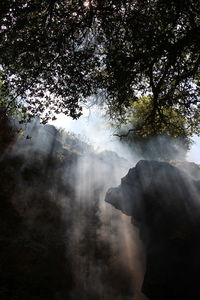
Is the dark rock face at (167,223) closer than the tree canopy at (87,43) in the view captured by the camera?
No

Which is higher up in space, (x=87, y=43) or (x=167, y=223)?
(x=87, y=43)

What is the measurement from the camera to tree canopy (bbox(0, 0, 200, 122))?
7629mm

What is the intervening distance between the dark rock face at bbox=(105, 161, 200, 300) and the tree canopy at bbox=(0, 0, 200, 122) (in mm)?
4654

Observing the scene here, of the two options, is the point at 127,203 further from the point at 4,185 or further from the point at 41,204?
the point at 4,185

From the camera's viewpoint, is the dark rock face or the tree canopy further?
the dark rock face

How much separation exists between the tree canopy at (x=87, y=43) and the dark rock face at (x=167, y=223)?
4654 mm

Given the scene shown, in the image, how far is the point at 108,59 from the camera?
8.48 metres

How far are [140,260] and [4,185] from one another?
9.85 meters

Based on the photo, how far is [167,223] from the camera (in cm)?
1070

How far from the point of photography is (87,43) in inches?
359

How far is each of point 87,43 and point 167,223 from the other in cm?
901

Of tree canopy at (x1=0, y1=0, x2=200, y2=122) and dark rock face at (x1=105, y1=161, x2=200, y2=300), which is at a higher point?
tree canopy at (x1=0, y1=0, x2=200, y2=122)

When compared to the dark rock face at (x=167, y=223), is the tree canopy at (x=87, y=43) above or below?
above

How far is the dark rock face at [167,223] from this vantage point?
9922 millimetres
